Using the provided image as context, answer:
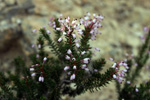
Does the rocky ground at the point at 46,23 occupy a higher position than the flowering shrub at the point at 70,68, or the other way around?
the rocky ground at the point at 46,23

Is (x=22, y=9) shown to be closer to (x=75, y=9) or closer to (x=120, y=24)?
(x=75, y=9)

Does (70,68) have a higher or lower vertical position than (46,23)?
lower

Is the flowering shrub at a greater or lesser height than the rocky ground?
lesser

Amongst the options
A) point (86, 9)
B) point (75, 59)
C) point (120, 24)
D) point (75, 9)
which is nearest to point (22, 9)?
point (75, 9)

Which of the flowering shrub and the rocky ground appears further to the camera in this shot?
the rocky ground

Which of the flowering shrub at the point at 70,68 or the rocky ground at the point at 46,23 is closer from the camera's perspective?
the flowering shrub at the point at 70,68

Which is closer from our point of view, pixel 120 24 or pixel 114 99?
pixel 114 99

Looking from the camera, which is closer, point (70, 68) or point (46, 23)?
point (70, 68)

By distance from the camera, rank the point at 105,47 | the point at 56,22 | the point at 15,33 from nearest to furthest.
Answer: the point at 56,22 < the point at 15,33 < the point at 105,47
